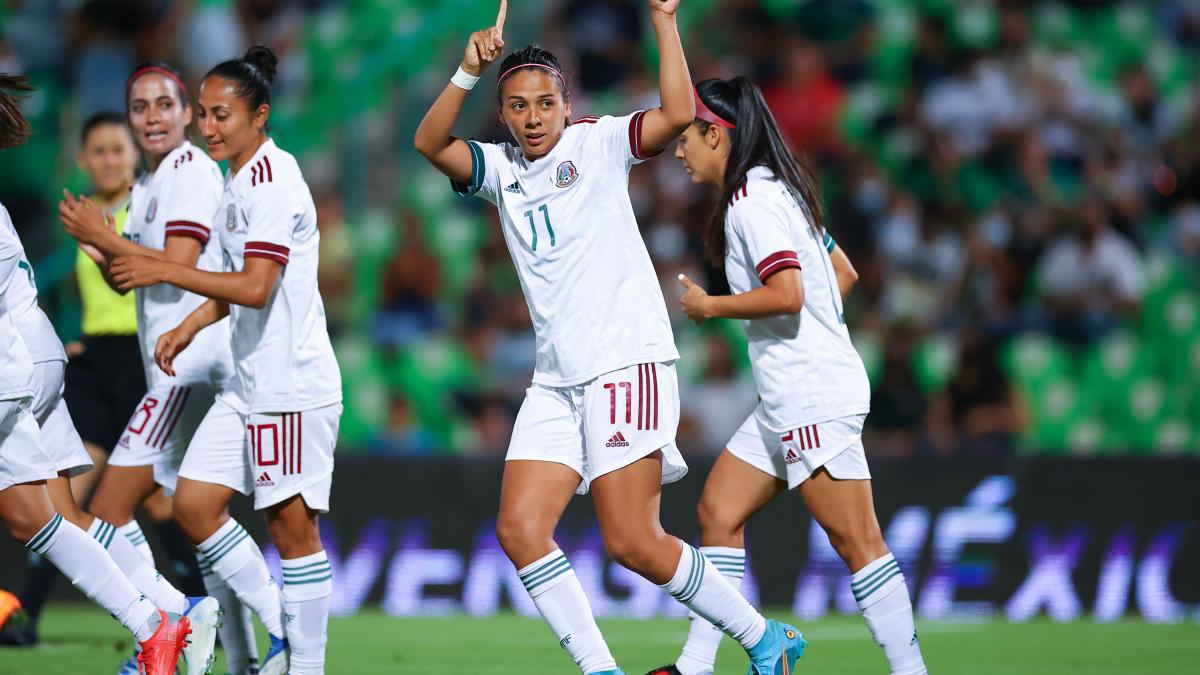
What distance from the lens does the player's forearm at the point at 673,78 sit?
200 inches

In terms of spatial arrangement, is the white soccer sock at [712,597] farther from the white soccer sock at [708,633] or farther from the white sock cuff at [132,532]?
the white sock cuff at [132,532]

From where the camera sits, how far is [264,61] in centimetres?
592

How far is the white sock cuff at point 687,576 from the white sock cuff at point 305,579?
1.33 m

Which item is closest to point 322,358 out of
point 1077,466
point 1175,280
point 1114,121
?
point 1077,466

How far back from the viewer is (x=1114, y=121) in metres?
13.4

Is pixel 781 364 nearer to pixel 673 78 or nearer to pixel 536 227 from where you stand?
pixel 536 227

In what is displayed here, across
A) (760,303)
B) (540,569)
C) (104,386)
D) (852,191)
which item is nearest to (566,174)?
(760,303)

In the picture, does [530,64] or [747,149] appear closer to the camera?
[530,64]

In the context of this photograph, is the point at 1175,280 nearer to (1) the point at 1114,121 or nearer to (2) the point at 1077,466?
(1) the point at 1114,121

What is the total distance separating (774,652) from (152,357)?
287 centimetres

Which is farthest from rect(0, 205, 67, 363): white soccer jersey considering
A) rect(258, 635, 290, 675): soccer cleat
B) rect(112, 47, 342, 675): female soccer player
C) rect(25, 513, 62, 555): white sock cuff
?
rect(258, 635, 290, 675): soccer cleat

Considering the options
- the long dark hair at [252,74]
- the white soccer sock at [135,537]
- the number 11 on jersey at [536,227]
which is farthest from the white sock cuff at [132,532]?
the number 11 on jersey at [536,227]

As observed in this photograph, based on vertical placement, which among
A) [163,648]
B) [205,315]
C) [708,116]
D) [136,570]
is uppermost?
[708,116]

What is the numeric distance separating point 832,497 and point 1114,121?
8916 mm
